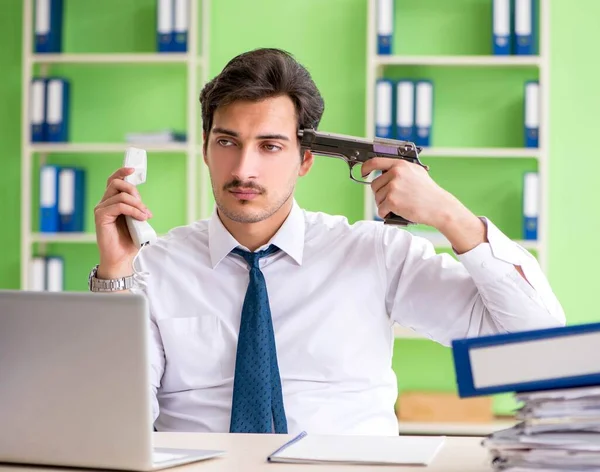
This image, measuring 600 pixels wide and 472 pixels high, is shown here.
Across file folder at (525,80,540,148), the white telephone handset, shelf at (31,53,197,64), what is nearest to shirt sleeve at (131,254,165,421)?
the white telephone handset

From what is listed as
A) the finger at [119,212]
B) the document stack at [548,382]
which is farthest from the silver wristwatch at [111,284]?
the document stack at [548,382]

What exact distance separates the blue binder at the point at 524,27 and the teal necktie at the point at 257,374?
Result: 213 cm

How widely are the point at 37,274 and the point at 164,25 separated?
1.18 meters

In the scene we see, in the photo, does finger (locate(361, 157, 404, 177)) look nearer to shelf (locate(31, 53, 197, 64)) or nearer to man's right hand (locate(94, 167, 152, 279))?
man's right hand (locate(94, 167, 152, 279))

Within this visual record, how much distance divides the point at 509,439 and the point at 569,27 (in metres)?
3.12


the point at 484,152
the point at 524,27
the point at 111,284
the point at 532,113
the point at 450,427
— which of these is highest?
the point at 524,27

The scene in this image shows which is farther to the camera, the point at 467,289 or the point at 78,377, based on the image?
the point at 467,289

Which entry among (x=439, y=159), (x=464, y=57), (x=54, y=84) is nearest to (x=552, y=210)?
(x=439, y=159)

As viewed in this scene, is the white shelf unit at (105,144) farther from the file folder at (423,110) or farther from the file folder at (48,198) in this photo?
the file folder at (423,110)

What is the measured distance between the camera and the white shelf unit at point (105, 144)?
12.5 ft

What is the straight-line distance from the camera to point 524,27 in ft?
11.9

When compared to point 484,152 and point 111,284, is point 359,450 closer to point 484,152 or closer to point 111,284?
point 111,284

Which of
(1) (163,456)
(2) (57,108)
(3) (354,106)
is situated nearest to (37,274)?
(2) (57,108)

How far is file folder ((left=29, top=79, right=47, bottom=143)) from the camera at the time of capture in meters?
3.84
